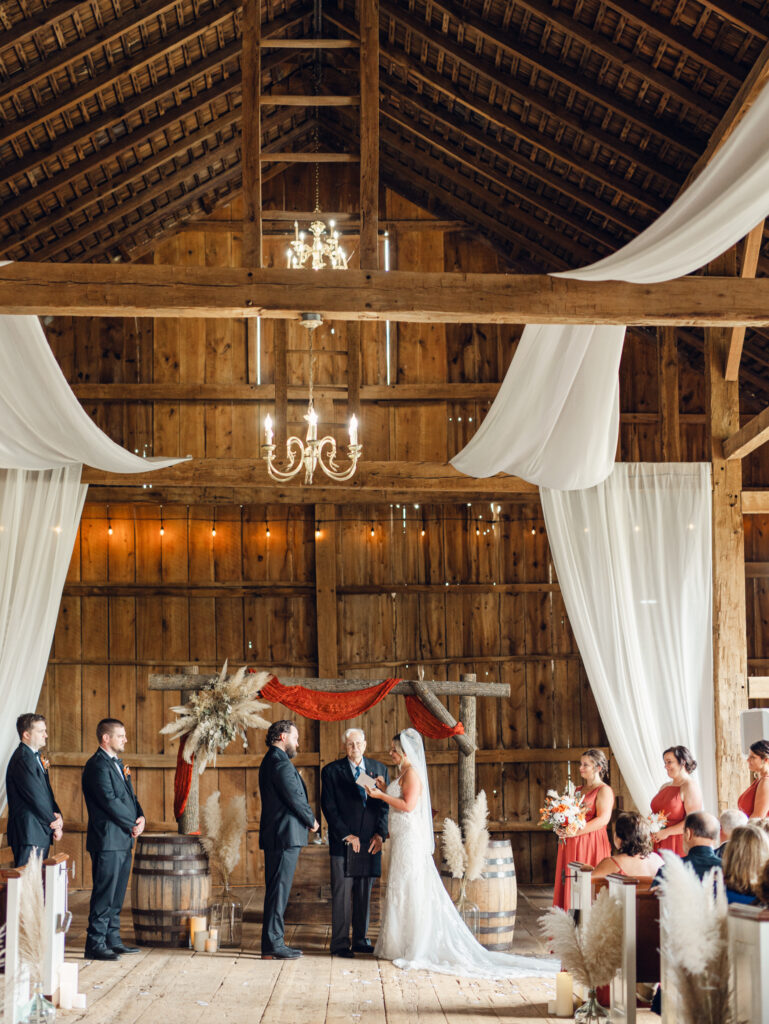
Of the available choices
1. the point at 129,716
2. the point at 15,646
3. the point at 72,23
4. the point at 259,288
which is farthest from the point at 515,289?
the point at 129,716

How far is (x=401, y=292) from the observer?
5.75 metres

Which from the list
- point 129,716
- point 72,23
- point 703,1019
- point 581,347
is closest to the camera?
point 703,1019

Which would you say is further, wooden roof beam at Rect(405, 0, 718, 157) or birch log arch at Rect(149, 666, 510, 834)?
birch log arch at Rect(149, 666, 510, 834)

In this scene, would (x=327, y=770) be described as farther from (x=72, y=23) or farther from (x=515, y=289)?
(x=72, y=23)

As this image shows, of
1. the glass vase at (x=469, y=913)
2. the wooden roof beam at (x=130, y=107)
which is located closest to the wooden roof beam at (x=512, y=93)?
the wooden roof beam at (x=130, y=107)

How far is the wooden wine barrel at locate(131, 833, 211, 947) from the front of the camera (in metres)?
7.52

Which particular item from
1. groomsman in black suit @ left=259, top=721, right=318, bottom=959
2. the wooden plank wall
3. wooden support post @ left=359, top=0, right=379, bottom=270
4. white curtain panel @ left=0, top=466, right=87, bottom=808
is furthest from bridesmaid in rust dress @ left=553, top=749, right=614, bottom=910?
the wooden plank wall

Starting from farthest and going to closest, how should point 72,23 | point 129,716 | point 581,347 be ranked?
point 129,716, point 72,23, point 581,347

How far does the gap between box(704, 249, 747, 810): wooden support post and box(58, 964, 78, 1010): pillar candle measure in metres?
4.12

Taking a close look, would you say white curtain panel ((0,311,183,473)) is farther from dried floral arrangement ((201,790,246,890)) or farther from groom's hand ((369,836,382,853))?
groom's hand ((369,836,382,853))

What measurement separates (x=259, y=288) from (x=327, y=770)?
3.31m

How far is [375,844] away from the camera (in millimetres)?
7449

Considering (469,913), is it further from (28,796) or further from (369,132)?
(369,132)

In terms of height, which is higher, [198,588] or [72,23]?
[72,23]
